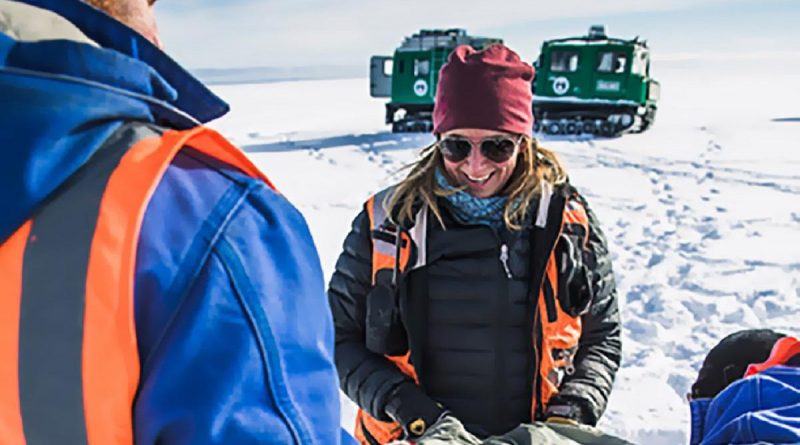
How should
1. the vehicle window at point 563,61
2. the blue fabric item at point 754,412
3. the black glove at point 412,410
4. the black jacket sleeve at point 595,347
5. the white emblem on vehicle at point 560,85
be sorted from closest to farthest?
1. the blue fabric item at point 754,412
2. the black glove at point 412,410
3. the black jacket sleeve at point 595,347
4. the white emblem on vehicle at point 560,85
5. the vehicle window at point 563,61

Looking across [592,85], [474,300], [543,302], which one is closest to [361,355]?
[474,300]

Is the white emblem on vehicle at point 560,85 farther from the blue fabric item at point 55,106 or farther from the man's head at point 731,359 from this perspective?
the blue fabric item at point 55,106

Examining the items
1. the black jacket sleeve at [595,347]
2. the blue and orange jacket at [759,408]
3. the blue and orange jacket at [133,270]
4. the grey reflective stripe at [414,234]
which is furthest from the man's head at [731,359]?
the blue and orange jacket at [133,270]

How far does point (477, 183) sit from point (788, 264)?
5364mm

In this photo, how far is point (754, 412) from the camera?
6.37ft

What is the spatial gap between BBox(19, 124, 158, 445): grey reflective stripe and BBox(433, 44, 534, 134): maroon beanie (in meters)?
1.72

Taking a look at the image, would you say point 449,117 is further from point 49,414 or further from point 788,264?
point 788,264

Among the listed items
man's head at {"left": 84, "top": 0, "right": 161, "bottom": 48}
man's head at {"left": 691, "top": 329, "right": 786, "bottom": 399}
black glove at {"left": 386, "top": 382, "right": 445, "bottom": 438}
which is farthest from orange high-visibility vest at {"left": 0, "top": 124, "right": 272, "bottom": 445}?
man's head at {"left": 691, "top": 329, "right": 786, "bottom": 399}

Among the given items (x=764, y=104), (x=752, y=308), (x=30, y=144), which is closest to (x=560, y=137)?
(x=752, y=308)

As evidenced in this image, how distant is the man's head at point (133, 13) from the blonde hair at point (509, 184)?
1.37 m

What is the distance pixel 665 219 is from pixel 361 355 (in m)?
7.04

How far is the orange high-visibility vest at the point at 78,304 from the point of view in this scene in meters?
0.68

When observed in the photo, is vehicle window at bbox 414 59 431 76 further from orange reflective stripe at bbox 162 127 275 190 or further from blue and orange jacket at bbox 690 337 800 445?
orange reflective stripe at bbox 162 127 275 190

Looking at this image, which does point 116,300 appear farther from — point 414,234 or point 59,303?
point 414,234
